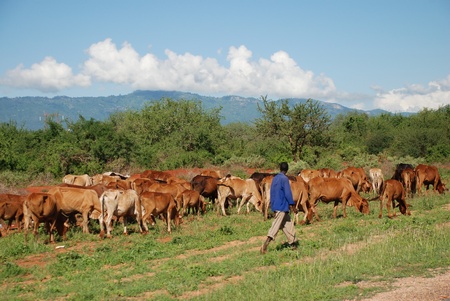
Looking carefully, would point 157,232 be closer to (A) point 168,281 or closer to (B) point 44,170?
(A) point 168,281

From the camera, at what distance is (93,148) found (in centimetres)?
3641

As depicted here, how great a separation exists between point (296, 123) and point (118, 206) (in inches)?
1079

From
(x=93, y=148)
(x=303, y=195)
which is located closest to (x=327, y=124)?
(x=93, y=148)

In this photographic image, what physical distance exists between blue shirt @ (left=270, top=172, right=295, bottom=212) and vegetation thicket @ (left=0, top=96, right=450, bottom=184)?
24768 mm

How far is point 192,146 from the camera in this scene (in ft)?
159

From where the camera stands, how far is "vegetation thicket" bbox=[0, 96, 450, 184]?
36.1 m

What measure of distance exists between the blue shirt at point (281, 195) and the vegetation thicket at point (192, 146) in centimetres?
2477

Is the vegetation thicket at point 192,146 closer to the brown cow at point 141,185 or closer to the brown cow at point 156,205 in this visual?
the brown cow at point 141,185

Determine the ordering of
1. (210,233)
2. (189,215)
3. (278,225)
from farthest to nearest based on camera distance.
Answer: (189,215)
(210,233)
(278,225)

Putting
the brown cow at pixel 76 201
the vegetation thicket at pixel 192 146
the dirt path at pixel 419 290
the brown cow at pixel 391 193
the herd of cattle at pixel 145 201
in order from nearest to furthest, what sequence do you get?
the dirt path at pixel 419 290, the herd of cattle at pixel 145 201, the brown cow at pixel 76 201, the brown cow at pixel 391 193, the vegetation thicket at pixel 192 146

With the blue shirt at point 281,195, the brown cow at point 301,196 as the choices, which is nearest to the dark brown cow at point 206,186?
the brown cow at point 301,196

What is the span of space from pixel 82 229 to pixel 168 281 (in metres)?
8.31

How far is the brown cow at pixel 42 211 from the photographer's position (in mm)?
15430

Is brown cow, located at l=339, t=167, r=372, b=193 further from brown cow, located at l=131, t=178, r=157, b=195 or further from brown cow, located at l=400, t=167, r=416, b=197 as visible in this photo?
brown cow, located at l=131, t=178, r=157, b=195
